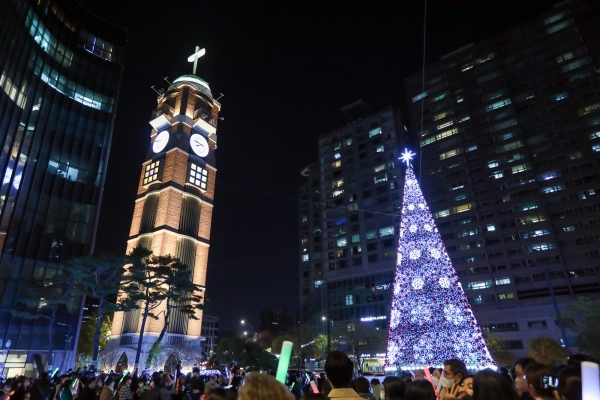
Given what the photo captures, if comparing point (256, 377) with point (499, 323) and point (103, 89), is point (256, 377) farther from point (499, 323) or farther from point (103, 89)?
point (499, 323)

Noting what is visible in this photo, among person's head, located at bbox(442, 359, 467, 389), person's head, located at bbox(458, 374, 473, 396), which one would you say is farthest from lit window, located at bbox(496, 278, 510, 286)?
person's head, located at bbox(458, 374, 473, 396)

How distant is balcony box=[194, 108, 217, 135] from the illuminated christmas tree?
35.9 metres

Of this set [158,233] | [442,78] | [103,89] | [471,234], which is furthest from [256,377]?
[442,78]

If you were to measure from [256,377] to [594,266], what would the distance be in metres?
64.7

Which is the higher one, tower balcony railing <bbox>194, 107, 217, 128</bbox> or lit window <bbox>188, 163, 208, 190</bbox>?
tower balcony railing <bbox>194, 107, 217, 128</bbox>

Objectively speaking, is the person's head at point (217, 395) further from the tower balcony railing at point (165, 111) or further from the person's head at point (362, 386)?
the tower balcony railing at point (165, 111)

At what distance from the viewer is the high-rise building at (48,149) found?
31.9 meters

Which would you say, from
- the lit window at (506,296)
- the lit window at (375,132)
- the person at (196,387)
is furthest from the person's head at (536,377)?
the lit window at (375,132)

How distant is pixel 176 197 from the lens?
4562cm

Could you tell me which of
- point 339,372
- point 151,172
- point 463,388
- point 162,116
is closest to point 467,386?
point 463,388

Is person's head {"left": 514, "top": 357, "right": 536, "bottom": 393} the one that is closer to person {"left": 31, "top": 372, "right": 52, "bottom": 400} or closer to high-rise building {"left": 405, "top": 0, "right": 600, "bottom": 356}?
person {"left": 31, "top": 372, "right": 52, "bottom": 400}

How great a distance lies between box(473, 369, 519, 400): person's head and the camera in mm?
3188

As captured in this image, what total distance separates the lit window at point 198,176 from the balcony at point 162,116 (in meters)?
8.36

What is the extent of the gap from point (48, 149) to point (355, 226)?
52752 millimetres
